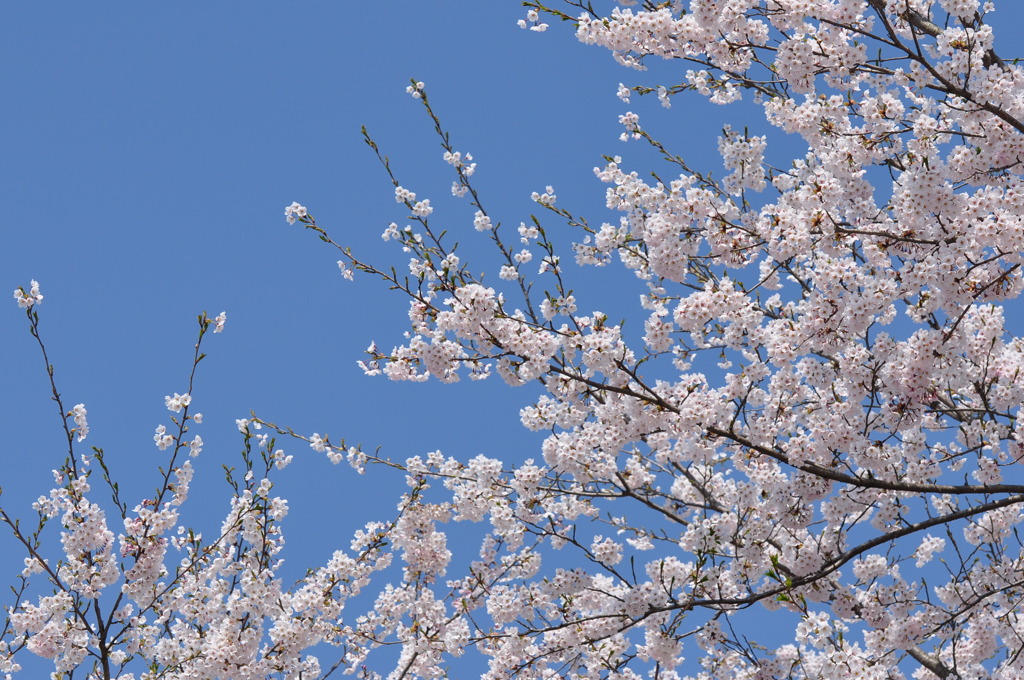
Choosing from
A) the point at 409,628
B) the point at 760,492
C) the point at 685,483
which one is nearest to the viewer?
the point at 760,492

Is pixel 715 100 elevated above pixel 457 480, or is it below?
above

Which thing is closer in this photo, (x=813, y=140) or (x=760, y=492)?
(x=813, y=140)

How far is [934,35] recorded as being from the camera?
6156 millimetres

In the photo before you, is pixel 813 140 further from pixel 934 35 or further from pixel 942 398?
pixel 942 398

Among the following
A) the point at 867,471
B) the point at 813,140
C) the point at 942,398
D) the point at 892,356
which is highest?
the point at 813,140

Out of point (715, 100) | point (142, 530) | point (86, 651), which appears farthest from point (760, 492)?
point (86, 651)

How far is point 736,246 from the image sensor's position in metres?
6.09

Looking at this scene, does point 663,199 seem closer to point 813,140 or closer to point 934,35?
point 813,140

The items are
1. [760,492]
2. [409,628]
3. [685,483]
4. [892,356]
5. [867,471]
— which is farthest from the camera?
[685,483]

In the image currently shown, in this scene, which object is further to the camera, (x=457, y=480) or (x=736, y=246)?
(x=457, y=480)

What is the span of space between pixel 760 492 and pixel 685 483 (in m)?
2.15

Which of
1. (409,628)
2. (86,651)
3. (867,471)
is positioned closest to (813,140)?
(867,471)

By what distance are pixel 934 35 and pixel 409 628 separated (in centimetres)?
691

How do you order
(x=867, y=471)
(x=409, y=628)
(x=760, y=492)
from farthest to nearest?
1. (x=409, y=628)
2. (x=760, y=492)
3. (x=867, y=471)
